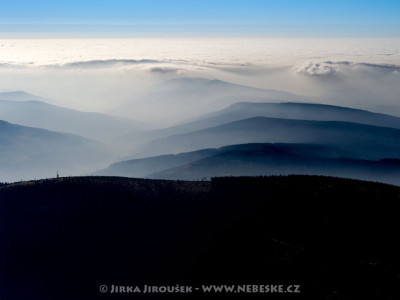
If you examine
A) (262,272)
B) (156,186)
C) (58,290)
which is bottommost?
(58,290)

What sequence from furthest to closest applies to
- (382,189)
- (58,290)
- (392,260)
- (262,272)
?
(382,189), (58,290), (262,272), (392,260)

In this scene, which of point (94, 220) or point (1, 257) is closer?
point (1, 257)

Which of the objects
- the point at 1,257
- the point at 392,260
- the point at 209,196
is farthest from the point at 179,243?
the point at 392,260

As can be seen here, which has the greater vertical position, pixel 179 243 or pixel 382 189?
pixel 382 189

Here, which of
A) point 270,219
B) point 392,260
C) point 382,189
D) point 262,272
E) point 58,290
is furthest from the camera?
point 382,189

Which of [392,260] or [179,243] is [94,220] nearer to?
[179,243]

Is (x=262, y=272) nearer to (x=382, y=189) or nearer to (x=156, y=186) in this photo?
(x=382, y=189)
